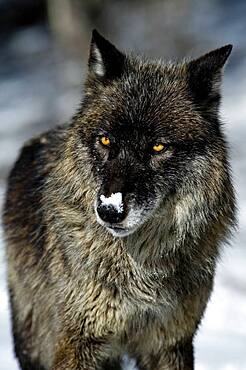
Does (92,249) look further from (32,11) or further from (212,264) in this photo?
(32,11)

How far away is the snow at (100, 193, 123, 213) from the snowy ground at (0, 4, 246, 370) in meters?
1.29

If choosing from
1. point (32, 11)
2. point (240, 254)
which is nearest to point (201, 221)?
point (240, 254)

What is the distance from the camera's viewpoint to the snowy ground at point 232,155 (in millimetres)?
7285

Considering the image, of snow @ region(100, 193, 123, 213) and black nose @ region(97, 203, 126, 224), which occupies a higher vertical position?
snow @ region(100, 193, 123, 213)

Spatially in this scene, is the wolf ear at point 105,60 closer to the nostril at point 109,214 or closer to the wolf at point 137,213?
the wolf at point 137,213

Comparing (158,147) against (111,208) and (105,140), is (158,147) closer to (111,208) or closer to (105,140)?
(105,140)

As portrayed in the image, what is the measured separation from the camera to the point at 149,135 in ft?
16.1

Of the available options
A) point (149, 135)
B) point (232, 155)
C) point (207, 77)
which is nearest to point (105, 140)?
point (149, 135)

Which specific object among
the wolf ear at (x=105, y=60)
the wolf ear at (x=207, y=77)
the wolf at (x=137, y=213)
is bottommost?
the wolf at (x=137, y=213)

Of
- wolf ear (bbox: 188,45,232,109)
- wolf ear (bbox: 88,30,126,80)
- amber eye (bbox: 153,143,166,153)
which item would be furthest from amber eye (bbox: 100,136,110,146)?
wolf ear (bbox: 188,45,232,109)

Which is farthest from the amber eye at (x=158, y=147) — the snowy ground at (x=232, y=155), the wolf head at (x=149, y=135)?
the snowy ground at (x=232, y=155)

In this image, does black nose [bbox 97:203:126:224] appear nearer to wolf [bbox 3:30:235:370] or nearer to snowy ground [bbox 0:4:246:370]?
wolf [bbox 3:30:235:370]

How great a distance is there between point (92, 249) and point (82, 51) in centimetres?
1066

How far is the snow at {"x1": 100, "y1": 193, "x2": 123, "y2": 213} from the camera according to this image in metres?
4.68
